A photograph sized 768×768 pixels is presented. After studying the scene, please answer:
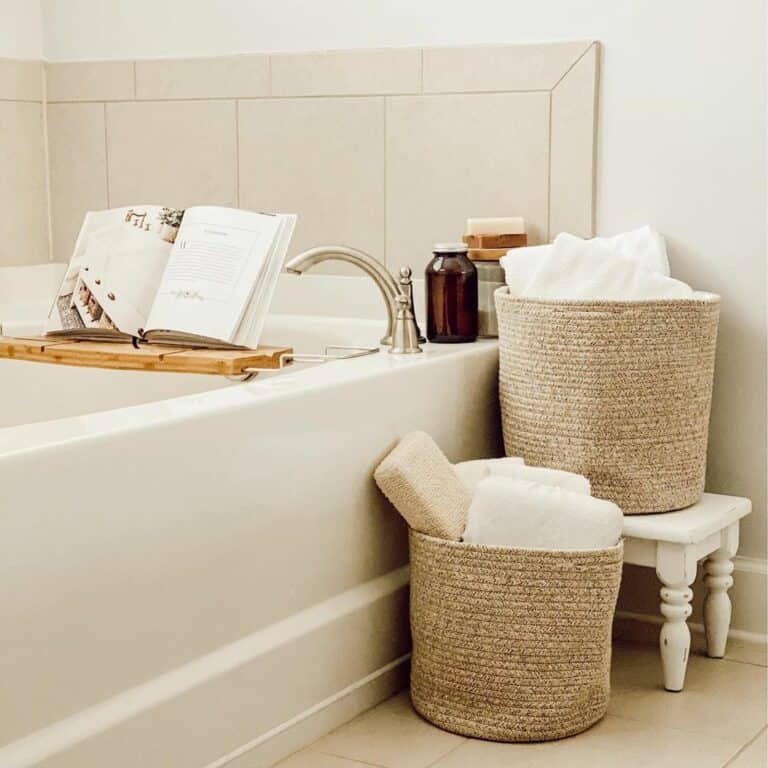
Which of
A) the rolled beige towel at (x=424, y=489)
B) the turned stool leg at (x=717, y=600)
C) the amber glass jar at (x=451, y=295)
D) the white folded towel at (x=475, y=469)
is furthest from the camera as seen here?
the amber glass jar at (x=451, y=295)

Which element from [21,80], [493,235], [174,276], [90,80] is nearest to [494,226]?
[493,235]

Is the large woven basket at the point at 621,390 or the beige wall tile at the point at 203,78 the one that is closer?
the large woven basket at the point at 621,390

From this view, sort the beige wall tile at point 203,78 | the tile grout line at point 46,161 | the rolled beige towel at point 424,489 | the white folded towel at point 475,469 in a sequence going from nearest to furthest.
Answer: the rolled beige towel at point 424,489 → the white folded towel at point 475,469 → the beige wall tile at point 203,78 → the tile grout line at point 46,161

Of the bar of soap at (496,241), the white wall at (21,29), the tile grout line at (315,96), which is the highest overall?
the white wall at (21,29)

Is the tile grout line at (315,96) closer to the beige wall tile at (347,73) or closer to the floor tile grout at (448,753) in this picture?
the beige wall tile at (347,73)

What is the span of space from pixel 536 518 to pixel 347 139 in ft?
3.65

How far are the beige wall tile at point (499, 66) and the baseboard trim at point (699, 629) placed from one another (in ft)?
3.27

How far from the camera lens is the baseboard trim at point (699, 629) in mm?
2338

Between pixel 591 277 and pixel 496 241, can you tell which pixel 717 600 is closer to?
pixel 591 277

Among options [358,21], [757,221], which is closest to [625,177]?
[757,221]

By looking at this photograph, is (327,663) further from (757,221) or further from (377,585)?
(757,221)

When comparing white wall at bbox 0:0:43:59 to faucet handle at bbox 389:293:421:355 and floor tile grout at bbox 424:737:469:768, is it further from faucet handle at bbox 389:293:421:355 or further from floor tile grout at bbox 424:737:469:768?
Result: floor tile grout at bbox 424:737:469:768

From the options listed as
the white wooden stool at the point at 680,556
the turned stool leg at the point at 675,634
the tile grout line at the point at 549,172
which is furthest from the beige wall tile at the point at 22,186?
the turned stool leg at the point at 675,634

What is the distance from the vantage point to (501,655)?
186cm
